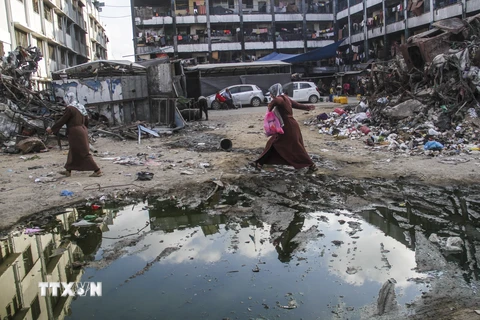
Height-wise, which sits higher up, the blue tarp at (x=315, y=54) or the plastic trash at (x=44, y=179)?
the blue tarp at (x=315, y=54)

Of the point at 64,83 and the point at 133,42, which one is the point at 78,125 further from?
the point at 133,42

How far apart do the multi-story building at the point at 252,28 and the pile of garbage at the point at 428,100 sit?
24158mm

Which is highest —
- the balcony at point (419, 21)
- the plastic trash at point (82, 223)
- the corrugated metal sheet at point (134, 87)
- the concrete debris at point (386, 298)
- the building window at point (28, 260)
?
the balcony at point (419, 21)

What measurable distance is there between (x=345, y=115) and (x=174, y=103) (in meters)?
5.09

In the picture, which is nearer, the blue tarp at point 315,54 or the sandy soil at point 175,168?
the sandy soil at point 175,168

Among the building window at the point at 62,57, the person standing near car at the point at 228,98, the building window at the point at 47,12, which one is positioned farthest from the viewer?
the building window at the point at 62,57

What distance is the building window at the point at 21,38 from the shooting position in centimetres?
1982

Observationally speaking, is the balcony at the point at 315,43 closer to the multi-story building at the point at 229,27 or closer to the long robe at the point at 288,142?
the multi-story building at the point at 229,27

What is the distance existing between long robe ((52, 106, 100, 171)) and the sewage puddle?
5.57 feet

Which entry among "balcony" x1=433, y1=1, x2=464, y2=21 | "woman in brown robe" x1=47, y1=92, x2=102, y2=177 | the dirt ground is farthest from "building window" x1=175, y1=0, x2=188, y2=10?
"woman in brown robe" x1=47, y1=92, x2=102, y2=177

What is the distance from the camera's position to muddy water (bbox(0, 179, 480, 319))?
2816 mm

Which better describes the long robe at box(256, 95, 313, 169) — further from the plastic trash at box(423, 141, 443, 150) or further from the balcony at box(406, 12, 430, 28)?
the balcony at box(406, 12, 430, 28)

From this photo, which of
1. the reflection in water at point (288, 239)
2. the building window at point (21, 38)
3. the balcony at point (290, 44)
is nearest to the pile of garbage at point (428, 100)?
the reflection in water at point (288, 239)

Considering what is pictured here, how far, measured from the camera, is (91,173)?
672cm
